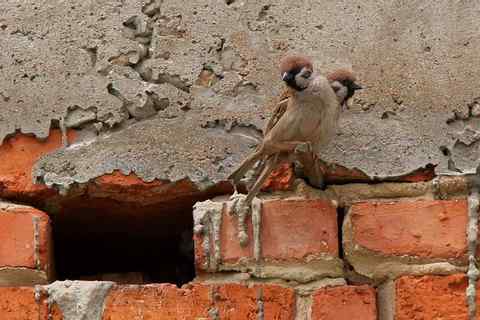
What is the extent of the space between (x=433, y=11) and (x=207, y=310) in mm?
561

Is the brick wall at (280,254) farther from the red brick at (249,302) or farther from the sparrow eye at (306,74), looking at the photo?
the sparrow eye at (306,74)

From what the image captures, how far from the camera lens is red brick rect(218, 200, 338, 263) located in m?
1.58

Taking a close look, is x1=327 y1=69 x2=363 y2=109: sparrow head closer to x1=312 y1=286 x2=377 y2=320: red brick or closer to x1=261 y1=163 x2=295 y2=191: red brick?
x1=261 y1=163 x2=295 y2=191: red brick

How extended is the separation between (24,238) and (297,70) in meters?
0.43

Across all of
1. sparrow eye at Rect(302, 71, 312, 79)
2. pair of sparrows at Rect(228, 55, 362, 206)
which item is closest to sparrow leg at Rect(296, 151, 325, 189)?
pair of sparrows at Rect(228, 55, 362, 206)

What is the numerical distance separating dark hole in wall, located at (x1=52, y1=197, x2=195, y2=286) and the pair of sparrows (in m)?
0.16

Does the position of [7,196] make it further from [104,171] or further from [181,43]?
[181,43]

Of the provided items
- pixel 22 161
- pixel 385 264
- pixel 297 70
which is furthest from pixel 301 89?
pixel 22 161

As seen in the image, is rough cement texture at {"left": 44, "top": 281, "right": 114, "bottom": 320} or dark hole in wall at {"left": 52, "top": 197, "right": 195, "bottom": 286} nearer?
rough cement texture at {"left": 44, "top": 281, "right": 114, "bottom": 320}

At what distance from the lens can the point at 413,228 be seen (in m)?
1.57

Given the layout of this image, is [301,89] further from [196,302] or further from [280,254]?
[196,302]

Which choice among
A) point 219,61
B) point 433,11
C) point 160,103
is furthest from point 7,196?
point 433,11

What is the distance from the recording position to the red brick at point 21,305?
151cm

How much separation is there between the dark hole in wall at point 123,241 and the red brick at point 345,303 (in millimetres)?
273
